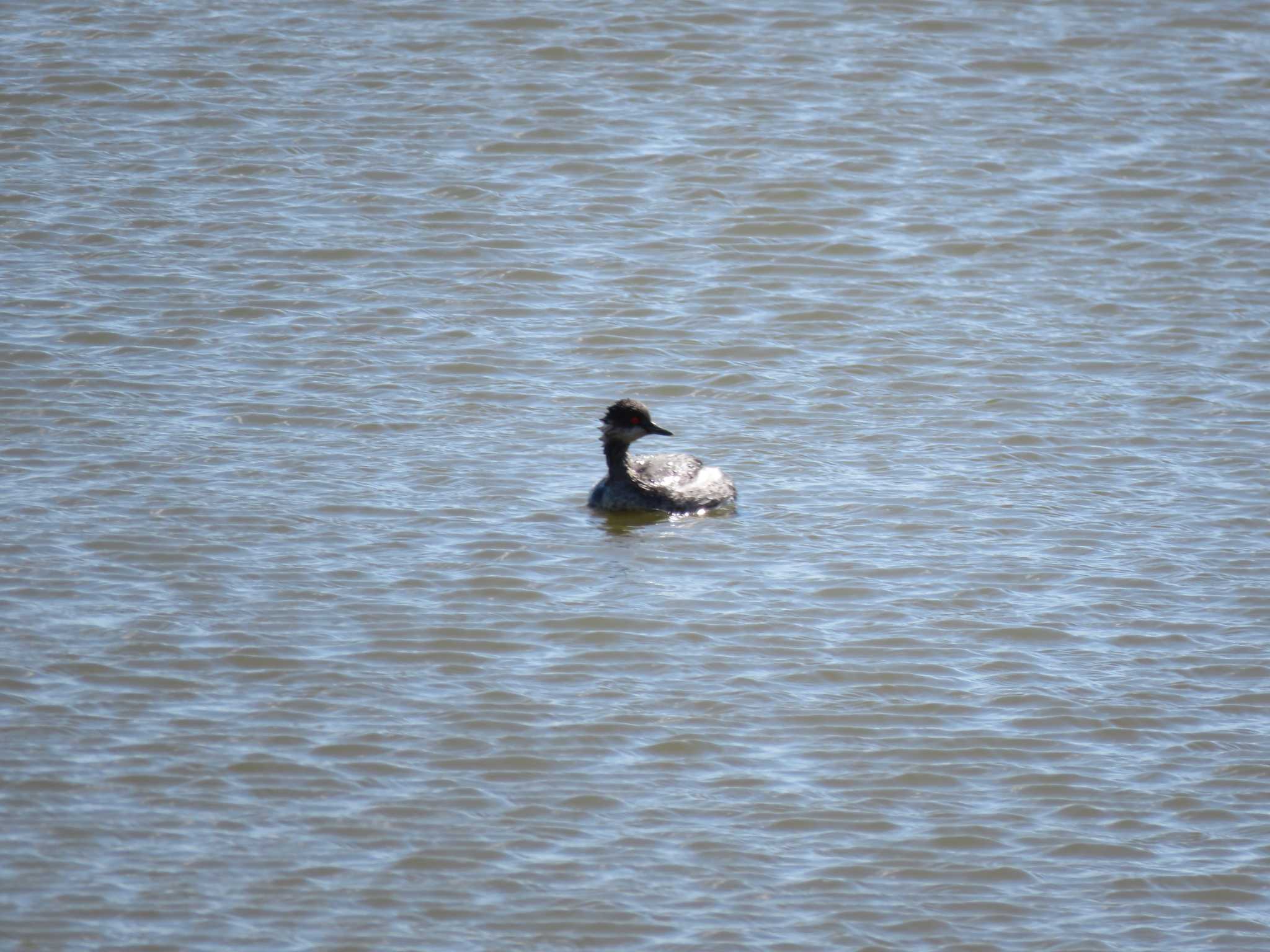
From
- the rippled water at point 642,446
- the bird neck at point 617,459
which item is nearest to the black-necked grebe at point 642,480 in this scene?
the bird neck at point 617,459

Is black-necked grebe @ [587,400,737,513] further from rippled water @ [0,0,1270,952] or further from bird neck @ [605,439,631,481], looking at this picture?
rippled water @ [0,0,1270,952]

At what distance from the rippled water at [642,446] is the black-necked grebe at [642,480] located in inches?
11.6

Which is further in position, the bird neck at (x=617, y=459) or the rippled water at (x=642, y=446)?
the bird neck at (x=617, y=459)

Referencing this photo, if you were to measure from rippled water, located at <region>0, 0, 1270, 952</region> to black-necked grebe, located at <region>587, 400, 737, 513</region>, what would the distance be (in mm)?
295

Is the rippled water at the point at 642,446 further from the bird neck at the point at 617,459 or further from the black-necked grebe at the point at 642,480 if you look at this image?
the bird neck at the point at 617,459

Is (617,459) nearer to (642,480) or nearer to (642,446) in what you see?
(642,480)

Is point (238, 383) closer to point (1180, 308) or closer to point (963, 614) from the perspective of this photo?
point (963, 614)

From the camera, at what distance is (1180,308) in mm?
18125

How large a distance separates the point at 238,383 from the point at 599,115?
26.1ft

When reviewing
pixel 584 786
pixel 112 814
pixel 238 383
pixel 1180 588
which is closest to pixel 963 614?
pixel 1180 588

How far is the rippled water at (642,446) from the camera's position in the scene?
29.6 feet

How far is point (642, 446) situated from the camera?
16531 mm

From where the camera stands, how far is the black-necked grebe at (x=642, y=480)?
14062 mm

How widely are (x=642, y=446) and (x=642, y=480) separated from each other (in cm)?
248
